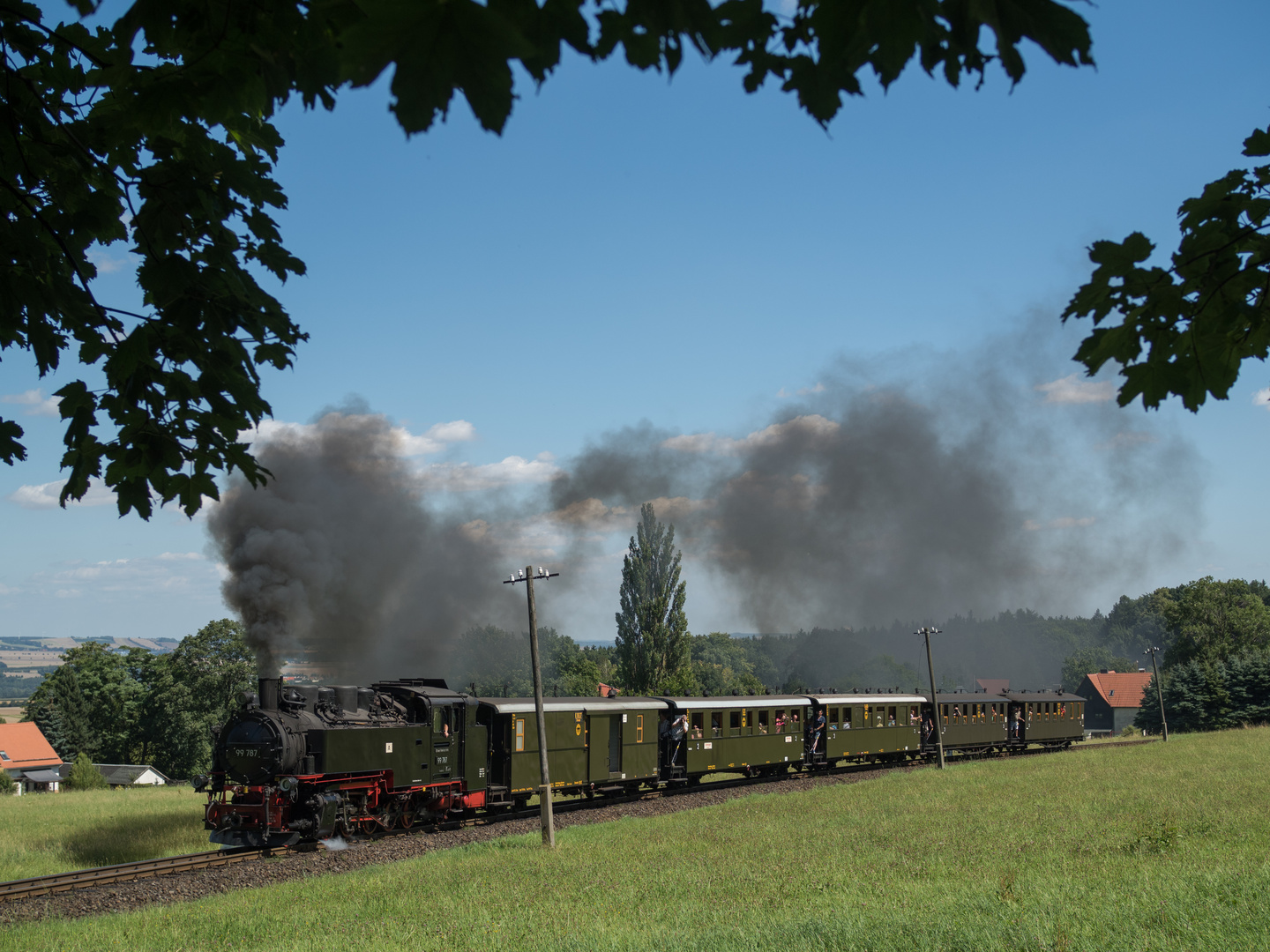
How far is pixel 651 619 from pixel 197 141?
160 feet

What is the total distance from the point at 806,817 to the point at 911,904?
29.5 feet

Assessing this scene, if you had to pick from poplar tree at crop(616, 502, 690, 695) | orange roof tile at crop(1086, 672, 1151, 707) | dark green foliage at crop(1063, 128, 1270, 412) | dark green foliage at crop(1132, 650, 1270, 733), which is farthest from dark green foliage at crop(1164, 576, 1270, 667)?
dark green foliage at crop(1063, 128, 1270, 412)

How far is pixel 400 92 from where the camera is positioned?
5.94ft

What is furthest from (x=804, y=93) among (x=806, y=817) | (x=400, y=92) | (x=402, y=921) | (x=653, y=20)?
(x=806, y=817)

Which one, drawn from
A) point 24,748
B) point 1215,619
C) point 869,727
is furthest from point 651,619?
point 1215,619

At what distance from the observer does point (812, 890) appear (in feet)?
32.3

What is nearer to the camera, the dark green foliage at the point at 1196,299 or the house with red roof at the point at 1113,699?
the dark green foliage at the point at 1196,299

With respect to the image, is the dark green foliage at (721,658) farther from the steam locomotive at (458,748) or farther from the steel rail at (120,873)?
the steel rail at (120,873)

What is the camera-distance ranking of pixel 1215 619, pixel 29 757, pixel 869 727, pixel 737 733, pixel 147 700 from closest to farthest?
pixel 737 733 < pixel 869 727 < pixel 29 757 < pixel 147 700 < pixel 1215 619

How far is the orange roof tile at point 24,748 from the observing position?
5659cm

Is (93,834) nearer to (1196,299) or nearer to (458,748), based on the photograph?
(458,748)

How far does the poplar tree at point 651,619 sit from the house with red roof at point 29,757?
120 ft

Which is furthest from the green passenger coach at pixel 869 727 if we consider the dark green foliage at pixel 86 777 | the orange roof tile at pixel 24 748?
the orange roof tile at pixel 24 748

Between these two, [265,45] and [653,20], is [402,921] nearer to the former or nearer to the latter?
[265,45]
